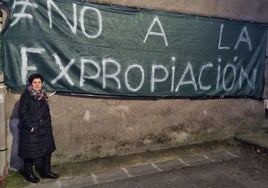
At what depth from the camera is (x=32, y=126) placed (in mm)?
4293

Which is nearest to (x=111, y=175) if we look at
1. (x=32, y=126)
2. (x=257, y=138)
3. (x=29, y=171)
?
(x=29, y=171)

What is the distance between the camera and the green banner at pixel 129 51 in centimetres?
458

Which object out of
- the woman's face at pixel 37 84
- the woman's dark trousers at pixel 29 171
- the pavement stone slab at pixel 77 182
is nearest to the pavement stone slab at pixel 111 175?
the pavement stone slab at pixel 77 182

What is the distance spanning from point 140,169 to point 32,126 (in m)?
1.87

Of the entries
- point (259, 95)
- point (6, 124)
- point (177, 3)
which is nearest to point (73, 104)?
point (6, 124)

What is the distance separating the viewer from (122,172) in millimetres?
5016

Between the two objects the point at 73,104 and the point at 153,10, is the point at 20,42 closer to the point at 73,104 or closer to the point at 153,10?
the point at 73,104

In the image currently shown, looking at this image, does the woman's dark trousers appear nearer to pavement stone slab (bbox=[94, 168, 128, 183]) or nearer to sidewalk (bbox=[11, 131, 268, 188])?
sidewalk (bbox=[11, 131, 268, 188])

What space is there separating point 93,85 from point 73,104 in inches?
17.2

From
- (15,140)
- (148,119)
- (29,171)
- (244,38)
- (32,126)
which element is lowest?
(29,171)

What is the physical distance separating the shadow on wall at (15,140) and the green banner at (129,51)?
1.42 ft

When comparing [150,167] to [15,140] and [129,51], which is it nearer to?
[129,51]

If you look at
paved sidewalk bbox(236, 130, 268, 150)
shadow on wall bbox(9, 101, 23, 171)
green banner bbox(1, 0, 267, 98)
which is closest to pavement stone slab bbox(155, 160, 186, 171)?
green banner bbox(1, 0, 267, 98)

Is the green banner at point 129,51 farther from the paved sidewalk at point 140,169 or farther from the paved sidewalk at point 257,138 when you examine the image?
the paved sidewalk at point 140,169
